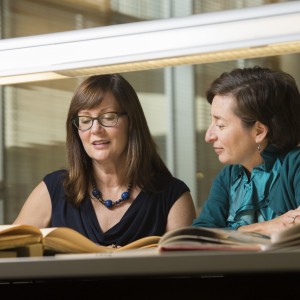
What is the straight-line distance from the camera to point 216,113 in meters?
2.19

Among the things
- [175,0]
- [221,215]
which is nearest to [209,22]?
[221,215]

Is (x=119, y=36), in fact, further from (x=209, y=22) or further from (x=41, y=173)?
(x=41, y=173)

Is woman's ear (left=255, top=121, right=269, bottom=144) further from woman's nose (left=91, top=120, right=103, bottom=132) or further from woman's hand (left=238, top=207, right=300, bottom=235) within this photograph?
woman's nose (left=91, top=120, right=103, bottom=132)

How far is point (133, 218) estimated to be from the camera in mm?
2363

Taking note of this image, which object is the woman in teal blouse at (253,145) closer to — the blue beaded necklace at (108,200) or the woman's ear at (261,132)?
the woman's ear at (261,132)

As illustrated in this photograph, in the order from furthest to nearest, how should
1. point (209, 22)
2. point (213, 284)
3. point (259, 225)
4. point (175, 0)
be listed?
point (175, 0) → point (259, 225) → point (209, 22) → point (213, 284)

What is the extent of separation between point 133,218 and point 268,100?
58 centimetres

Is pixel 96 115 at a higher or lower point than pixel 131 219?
higher

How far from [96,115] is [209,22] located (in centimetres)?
105

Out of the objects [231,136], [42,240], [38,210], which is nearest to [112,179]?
[38,210]

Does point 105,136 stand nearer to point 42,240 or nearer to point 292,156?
point 292,156

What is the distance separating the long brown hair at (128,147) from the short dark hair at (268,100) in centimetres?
41

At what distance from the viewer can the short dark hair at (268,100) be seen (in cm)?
211

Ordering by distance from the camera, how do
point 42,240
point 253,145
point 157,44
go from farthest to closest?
point 253,145, point 157,44, point 42,240
